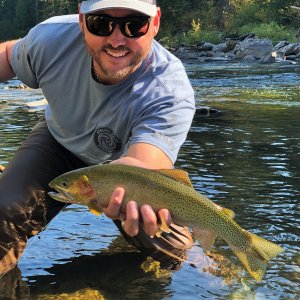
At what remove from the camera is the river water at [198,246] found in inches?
154

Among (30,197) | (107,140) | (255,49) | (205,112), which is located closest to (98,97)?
(107,140)

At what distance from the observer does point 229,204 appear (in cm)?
568

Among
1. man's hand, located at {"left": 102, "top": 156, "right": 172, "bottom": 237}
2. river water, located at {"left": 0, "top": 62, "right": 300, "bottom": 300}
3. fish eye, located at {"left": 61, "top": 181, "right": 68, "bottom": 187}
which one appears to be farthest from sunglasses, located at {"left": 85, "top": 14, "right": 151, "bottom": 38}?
river water, located at {"left": 0, "top": 62, "right": 300, "bottom": 300}

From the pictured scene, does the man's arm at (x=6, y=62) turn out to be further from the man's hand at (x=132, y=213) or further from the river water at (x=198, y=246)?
the man's hand at (x=132, y=213)

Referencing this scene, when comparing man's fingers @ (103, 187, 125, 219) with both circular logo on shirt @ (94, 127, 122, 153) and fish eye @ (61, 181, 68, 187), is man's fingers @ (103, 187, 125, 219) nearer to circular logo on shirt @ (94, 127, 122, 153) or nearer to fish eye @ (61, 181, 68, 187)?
fish eye @ (61, 181, 68, 187)

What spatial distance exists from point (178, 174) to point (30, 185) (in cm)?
126

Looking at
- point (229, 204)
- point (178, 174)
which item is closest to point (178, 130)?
point (178, 174)

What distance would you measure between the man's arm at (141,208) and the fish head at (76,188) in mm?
127

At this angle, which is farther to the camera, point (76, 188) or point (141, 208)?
point (76, 188)

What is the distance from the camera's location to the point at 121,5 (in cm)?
338

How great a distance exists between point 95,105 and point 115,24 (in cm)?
59

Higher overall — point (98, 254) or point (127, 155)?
point (127, 155)

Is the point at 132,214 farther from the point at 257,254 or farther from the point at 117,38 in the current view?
the point at 117,38

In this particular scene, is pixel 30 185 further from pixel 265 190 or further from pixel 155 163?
pixel 265 190
